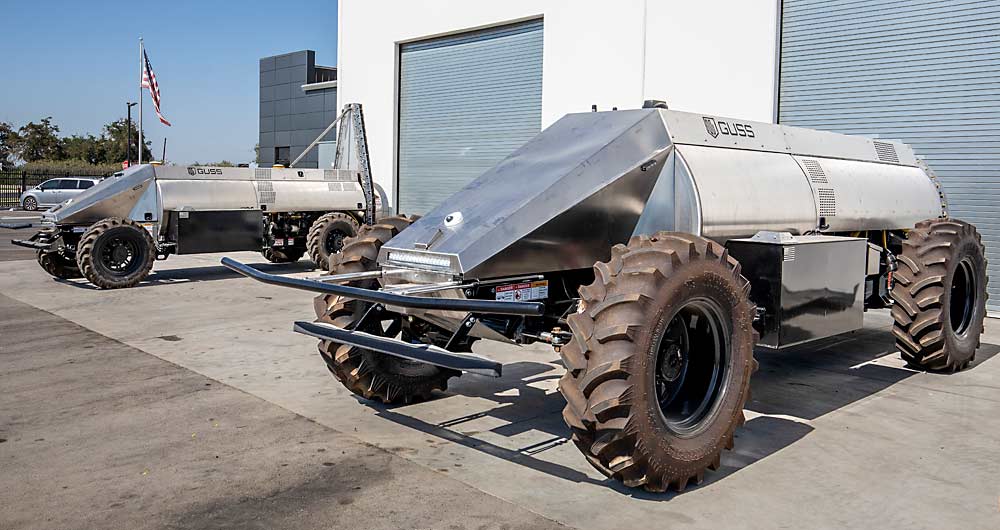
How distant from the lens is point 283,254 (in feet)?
54.2

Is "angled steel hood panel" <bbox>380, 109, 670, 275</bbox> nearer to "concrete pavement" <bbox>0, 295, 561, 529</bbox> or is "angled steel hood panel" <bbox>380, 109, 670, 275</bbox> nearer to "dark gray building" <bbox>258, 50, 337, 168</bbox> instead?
"concrete pavement" <bbox>0, 295, 561, 529</bbox>

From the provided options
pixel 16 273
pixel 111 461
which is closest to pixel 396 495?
pixel 111 461

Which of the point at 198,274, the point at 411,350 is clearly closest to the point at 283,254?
the point at 198,274

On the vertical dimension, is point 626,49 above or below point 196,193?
above

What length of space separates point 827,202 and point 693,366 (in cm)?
262

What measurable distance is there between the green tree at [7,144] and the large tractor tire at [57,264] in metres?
65.3

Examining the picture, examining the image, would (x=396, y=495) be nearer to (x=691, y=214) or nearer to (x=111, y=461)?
(x=111, y=461)

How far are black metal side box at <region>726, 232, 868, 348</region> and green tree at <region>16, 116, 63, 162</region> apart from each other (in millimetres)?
77279

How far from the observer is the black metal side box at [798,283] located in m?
5.60

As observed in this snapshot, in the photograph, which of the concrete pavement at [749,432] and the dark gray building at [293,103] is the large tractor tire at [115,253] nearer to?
the concrete pavement at [749,432]

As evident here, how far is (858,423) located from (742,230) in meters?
1.57

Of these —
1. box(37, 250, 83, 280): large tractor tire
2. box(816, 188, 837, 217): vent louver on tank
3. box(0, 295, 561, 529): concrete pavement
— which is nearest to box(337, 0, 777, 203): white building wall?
box(816, 188, 837, 217): vent louver on tank

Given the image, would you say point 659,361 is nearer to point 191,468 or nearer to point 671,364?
point 671,364

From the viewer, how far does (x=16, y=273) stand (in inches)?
597
